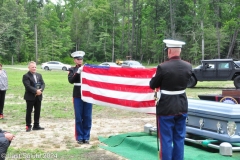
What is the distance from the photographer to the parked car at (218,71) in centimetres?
1980

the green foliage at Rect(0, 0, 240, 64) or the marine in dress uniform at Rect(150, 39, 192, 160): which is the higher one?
the green foliage at Rect(0, 0, 240, 64)

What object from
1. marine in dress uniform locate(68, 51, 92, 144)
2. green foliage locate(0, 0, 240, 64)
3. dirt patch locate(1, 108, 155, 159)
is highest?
green foliage locate(0, 0, 240, 64)

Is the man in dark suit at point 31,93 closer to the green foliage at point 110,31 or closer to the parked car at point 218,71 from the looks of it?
the parked car at point 218,71

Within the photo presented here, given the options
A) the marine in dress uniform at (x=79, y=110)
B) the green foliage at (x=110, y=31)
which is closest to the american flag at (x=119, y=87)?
the marine in dress uniform at (x=79, y=110)

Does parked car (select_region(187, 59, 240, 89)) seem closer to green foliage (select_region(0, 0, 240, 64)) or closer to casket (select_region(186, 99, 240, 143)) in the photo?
casket (select_region(186, 99, 240, 143))

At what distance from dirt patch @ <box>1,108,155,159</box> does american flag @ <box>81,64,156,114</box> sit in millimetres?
920

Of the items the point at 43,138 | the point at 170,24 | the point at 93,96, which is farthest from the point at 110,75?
the point at 170,24

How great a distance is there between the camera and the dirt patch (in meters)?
6.80

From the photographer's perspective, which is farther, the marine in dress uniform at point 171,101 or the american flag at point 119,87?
the american flag at point 119,87

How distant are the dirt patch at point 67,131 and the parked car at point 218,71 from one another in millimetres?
10455

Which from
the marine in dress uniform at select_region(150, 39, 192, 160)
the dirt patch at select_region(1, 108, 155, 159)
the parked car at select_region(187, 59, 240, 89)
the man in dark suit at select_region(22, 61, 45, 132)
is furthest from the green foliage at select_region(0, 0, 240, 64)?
the marine in dress uniform at select_region(150, 39, 192, 160)

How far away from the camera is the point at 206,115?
18.5ft

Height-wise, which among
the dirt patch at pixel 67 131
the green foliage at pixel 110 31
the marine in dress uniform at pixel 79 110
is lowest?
the dirt patch at pixel 67 131

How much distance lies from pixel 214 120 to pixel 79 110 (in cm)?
275
